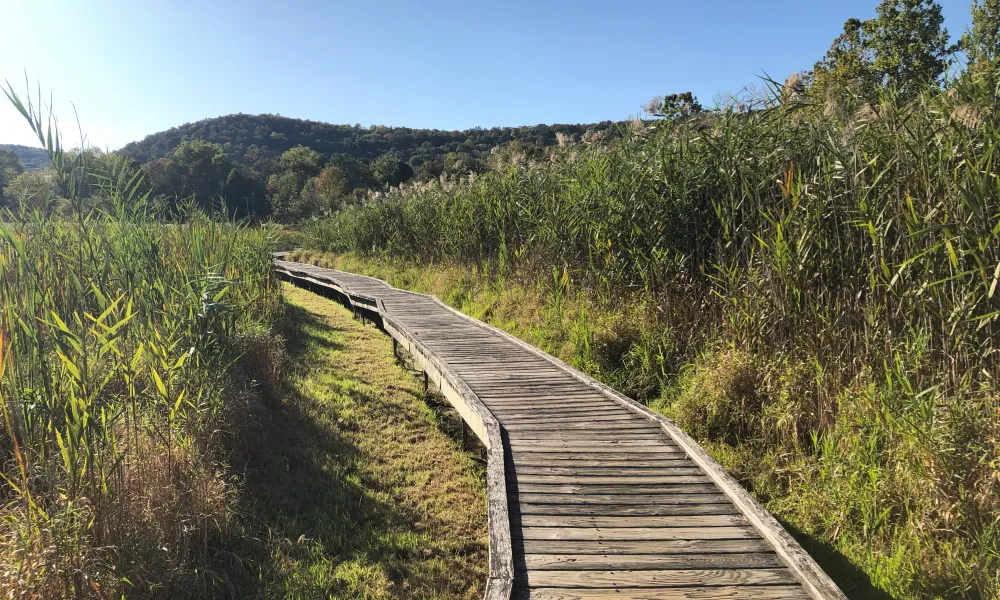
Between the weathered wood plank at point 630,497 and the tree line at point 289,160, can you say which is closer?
the weathered wood plank at point 630,497

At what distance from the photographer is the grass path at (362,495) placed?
115 inches

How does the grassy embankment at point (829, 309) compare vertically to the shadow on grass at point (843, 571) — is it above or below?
above

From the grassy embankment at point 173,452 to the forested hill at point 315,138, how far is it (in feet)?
162

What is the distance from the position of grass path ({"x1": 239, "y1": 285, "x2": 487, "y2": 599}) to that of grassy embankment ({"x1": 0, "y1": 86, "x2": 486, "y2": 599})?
14mm

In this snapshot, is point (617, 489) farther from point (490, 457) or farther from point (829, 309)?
point (829, 309)

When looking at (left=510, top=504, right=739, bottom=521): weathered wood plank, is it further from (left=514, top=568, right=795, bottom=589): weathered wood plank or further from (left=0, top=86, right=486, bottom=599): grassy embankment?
(left=0, top=86, right=486, bottom=599): grassy embankment

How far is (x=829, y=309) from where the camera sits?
3229 mm

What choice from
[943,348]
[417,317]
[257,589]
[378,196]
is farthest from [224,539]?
[378,196]

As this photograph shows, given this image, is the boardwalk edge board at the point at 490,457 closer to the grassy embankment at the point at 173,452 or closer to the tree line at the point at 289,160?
the grassy embankment at the point at 173,452

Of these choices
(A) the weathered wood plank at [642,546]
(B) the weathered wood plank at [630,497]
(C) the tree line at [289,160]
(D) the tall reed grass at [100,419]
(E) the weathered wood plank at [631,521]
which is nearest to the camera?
(D) the tall reed grass at [100,419]

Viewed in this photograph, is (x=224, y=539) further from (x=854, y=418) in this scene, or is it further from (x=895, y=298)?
(x=895, y=298)

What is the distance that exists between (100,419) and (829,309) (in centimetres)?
405

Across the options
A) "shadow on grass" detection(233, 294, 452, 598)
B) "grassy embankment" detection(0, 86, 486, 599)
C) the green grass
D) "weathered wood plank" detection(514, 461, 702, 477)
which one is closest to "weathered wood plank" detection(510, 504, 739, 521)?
"weathered wood plank" detection(514, 461, 702, 477)

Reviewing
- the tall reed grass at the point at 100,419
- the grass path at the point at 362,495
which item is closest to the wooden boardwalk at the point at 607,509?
the grass path at the point at 362,495
